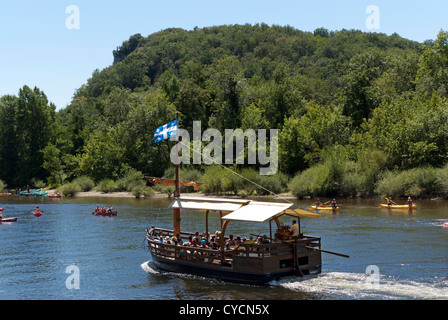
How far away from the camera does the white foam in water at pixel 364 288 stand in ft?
80.9

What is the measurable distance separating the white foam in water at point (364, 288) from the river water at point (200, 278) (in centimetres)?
5

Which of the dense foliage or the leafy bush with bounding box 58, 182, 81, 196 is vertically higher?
the dense foliage

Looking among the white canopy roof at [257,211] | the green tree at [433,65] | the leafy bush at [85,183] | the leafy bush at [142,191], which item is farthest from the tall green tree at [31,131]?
the white canopy roof at [257,211]

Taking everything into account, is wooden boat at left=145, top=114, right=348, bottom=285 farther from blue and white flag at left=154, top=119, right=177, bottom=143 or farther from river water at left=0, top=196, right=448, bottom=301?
blue and white flag at left=154, top=119, right=177, bottom=143

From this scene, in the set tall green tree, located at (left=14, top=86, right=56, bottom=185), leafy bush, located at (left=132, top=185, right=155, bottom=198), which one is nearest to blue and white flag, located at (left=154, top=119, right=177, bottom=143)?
leafy bush, located at (left=132, top=185, right=155, bottom=198)

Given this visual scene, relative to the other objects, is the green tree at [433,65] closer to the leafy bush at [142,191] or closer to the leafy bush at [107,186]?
the leafy bush at [142,191]

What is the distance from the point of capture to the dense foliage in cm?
7075

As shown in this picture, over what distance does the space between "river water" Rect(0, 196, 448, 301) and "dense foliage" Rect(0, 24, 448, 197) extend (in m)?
12.9

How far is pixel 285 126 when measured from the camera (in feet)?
275

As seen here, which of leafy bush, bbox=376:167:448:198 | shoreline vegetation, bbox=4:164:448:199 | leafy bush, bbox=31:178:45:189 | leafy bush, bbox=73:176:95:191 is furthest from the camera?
leafy bush, bbox=31:178:45:189
